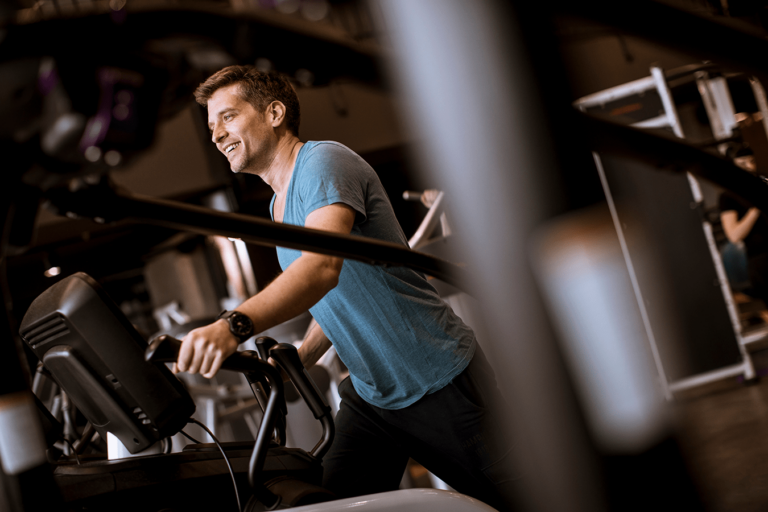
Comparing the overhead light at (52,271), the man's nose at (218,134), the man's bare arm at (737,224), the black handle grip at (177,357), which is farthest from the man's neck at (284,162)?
the overhead light at (52,271)

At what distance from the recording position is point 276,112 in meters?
1.15

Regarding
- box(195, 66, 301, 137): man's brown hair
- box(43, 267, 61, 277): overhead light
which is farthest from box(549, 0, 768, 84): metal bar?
box(43, 267, 61, 277): overhead light

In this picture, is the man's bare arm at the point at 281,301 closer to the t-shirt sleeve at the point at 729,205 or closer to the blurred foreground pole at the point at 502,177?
the blurred foreground pole at the point at 502,177

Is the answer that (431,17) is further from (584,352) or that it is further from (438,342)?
(438,342)

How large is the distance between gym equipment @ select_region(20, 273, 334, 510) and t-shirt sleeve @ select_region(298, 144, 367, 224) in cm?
29

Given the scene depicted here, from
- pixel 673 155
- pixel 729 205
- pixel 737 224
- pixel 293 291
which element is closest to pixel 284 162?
pixel 293 291

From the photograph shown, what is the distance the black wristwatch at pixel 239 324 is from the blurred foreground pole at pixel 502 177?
2.15ft

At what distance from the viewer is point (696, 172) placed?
1.42 ft

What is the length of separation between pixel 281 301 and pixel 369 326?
34 centimetres

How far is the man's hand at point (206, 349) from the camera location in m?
0.79

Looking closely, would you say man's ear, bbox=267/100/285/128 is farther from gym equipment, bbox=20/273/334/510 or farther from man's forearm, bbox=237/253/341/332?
gym equipment, bbox=20/273/334/510

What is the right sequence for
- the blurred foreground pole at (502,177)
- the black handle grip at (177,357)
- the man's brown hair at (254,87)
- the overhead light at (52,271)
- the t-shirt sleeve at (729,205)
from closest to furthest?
1. the blurred foreground pole at (502,177)
2. the black handle grip at (177,357)
3. the man's brown hair at (254,87)
4. the t-shirt sleeve at (729,205)
5. the overhead light at (52,271)

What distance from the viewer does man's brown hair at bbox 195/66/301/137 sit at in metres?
1.07

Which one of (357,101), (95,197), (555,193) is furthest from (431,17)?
(357,101)
